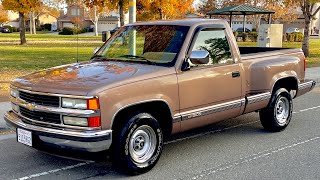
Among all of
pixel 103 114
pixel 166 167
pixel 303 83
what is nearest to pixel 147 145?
pixel 166 167

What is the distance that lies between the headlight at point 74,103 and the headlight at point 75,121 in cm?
13

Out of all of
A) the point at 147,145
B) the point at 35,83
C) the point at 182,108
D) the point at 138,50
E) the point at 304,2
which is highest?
the point at 304,2

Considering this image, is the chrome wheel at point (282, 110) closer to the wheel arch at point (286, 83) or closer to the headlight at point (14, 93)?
the wheel arch at point (286, 83)

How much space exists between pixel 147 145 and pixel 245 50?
401cm

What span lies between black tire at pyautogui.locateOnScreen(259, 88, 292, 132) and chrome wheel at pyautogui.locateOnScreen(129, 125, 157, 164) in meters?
2.56

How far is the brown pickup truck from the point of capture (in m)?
4.29

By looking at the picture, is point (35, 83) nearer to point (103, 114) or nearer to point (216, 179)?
point (103, 114)

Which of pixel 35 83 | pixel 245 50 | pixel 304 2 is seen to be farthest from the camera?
pixel 304 2

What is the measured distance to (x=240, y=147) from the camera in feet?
19.6

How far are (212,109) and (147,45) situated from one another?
1286 mm

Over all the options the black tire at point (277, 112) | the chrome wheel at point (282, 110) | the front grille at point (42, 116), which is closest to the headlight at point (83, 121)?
the front grille at point (42, 116)

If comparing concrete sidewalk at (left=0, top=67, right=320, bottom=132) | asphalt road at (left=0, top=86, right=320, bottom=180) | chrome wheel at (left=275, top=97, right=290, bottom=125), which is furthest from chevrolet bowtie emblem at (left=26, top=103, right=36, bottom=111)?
chrome wheel at (left=275, top=97, right=290, bottom=125)

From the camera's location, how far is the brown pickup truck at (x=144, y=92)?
14.1 ft

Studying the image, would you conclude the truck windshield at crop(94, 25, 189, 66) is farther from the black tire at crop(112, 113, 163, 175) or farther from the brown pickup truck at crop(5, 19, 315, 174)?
the black tire at crop(112, 113, 163, 175)
